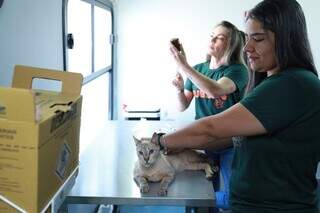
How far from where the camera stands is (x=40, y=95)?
0.99 m

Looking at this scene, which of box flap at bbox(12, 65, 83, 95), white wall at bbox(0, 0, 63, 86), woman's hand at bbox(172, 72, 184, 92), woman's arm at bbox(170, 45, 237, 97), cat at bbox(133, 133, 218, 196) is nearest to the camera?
box flap at bbox(12, 65, 83, 95)

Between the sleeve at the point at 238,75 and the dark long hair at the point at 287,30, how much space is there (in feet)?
2.80

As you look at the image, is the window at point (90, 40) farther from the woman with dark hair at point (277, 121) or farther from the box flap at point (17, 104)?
the box flap at point (17, 104)

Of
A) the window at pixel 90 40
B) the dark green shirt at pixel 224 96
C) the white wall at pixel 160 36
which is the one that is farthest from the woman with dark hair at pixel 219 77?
the white wall at pixel 160 36

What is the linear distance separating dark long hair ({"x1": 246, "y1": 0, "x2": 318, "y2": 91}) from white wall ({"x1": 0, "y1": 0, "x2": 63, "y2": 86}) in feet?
2.64

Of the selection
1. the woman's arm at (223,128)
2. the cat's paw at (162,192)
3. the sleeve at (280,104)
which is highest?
the sleeve at (280,104)

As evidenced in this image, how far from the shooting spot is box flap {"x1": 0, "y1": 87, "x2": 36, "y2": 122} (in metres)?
0.71

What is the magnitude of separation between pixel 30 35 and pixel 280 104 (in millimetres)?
968

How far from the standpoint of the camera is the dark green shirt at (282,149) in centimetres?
106

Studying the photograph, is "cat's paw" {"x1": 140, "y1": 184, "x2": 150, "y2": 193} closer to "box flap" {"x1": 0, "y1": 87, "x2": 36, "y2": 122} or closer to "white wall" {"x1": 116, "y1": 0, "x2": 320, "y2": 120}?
"box flap" {"x1": 0, "y1": 87, "x2": 36, "y2": 122}

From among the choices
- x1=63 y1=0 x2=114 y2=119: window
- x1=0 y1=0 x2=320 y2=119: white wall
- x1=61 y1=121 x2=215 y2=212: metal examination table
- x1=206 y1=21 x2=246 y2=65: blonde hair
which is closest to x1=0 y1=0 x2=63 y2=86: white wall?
x1=63 y1=0 x2=114 y2=119: window

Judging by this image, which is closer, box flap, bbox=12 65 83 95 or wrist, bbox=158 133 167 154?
box flap, bbox=12 65 83 95

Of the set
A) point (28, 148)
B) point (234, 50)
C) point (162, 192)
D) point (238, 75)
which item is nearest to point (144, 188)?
point (162, 192)

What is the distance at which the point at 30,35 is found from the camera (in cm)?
147
